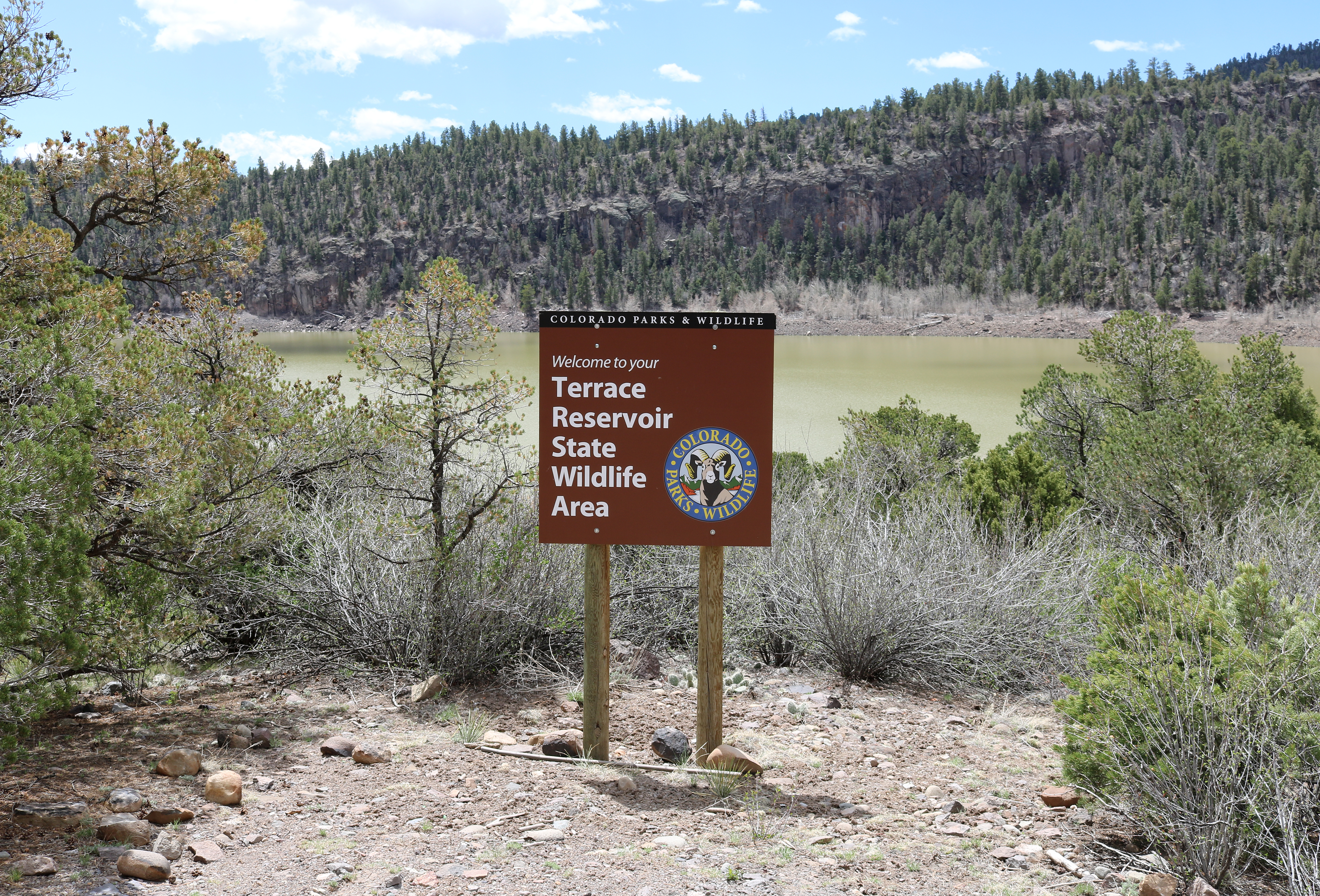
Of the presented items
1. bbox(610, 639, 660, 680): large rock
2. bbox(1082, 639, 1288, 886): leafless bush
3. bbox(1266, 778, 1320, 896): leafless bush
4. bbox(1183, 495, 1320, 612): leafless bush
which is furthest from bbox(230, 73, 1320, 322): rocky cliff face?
bbox(1266, 778, 1320, 896): leafless bush

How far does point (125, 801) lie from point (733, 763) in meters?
2.32

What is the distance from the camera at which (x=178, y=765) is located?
4039 mm

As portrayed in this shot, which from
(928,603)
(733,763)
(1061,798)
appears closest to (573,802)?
(733,763)

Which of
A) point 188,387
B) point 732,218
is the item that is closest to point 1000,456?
point 188,387

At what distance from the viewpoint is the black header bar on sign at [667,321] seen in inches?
175

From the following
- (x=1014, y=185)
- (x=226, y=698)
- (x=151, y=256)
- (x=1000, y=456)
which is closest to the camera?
(x=226, y=698)

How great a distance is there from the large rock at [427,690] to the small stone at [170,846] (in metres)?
1.85

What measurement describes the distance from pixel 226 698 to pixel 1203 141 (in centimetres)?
12462

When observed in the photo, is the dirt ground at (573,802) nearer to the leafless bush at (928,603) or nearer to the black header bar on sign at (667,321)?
the leafless bush at (928,603)

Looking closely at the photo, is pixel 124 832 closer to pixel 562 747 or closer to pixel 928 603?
pixel 562 747

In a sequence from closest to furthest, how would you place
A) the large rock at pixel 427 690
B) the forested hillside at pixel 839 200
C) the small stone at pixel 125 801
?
the small stone at pixel 125 801
the large rock at pixel 427 690
the forested hillside at pixel 839 200

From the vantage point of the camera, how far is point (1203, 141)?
108312 millimetres

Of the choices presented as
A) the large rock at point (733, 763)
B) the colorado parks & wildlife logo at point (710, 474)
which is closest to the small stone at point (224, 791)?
the large rock at point (733, 763)

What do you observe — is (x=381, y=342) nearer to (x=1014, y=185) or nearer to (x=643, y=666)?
(x=643, y=666)
